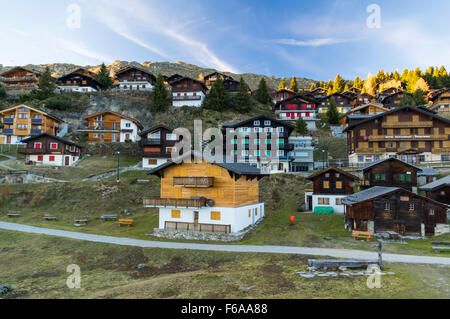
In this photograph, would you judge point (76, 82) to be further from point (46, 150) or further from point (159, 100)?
point (46, 150)

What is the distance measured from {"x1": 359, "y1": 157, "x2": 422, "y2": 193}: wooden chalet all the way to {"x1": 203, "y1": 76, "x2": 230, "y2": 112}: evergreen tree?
57051 millimetres

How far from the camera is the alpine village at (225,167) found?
30469mm

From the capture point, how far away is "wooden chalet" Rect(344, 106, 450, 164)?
196 ft

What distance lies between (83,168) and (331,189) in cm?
4795

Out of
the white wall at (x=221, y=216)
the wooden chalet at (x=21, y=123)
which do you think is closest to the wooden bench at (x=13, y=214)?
the white wall at (x=221, y=216)

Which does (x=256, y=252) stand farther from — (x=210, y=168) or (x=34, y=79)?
(x=34, y=79)

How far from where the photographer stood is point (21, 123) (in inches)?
2948

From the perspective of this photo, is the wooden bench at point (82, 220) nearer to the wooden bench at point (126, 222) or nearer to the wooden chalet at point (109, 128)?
the wooden bench at point (126, 222)

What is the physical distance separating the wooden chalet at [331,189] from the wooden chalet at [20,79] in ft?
364

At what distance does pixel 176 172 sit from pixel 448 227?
2978cm
